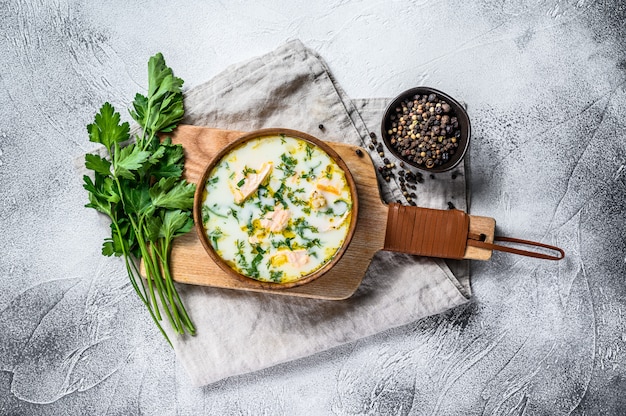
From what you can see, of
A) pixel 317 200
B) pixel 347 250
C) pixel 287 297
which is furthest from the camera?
pixel 287 297

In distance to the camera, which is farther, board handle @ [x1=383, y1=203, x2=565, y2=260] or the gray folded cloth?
the gray folded cloth

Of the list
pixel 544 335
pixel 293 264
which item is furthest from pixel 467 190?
pixel 293 264

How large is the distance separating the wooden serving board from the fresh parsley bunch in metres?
0.05

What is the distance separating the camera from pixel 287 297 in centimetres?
226

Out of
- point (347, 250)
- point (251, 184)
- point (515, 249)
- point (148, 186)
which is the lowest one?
point (515, 249)

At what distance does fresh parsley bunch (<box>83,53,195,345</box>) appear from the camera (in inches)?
81.2

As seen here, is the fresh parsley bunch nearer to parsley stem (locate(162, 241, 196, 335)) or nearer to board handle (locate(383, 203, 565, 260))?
parsley stem (locate(162, 241, 196, 335))

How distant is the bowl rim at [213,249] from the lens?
1.94 meters

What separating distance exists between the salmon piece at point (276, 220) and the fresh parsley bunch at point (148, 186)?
1.00 feet

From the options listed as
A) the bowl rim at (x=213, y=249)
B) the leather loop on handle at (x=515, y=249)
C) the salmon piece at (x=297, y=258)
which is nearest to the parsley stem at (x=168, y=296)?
the bowl rim at (x=213, y=249)

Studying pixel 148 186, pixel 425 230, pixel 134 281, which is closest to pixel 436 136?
pixel 425 230

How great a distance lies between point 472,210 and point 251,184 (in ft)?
3.19

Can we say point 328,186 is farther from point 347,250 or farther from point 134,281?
point 134,281

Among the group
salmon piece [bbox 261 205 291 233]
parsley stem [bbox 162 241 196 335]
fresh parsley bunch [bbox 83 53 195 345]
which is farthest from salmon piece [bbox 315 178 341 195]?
parsley stem [bbox 162 241 196 335]
